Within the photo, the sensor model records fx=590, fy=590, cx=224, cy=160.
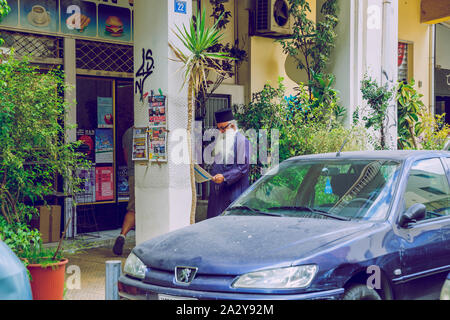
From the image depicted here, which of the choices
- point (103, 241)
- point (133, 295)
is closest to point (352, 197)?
point (133, 295)

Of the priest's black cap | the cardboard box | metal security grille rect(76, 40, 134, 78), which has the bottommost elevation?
the cardboard box

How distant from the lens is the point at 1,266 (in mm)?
3326

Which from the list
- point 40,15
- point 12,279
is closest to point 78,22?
point 40,15

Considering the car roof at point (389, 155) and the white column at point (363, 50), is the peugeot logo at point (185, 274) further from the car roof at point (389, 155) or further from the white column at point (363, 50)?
the white column at point (363, 50)

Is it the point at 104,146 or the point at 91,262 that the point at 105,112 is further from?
the point at 91,262

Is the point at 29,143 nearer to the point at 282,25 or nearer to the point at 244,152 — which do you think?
the point at 244,152

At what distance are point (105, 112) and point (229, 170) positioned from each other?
3.89 m

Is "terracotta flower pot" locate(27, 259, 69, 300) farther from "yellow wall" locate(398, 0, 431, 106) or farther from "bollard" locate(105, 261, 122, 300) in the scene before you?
"yellow wall" locate(398, 0, 431, 106)

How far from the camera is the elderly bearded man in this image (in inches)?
281

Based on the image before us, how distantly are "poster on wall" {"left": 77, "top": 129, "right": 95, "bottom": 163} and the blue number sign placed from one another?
3.09 metres

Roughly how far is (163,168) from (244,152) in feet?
Result: 3.99

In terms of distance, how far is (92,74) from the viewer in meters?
9.91

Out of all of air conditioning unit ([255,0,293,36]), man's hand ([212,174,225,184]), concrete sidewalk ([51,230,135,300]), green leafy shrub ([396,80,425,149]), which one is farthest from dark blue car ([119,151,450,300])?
green leafy shrub ([396,80,425,149])

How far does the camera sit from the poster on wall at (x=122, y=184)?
10453 millimetres
